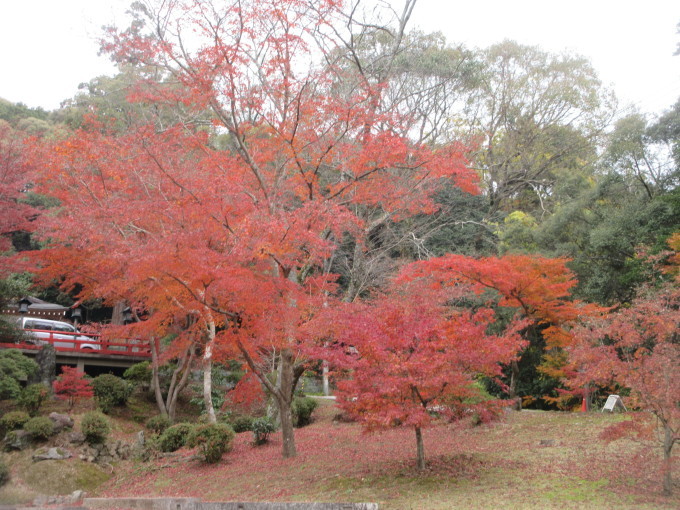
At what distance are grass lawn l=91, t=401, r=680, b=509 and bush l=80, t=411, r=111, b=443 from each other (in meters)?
1.03

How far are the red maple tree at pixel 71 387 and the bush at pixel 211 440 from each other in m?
6.95

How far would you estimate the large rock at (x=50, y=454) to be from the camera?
1494 centimetres

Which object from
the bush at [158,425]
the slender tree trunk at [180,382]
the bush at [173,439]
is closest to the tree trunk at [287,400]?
the bush at [173,439]

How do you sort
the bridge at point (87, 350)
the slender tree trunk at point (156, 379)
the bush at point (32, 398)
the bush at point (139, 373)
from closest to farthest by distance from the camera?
the bush at point (32, 398), the slender tree trunk at point (156, 379), the bridge at point (87, 350), the bush at point (139, 373)

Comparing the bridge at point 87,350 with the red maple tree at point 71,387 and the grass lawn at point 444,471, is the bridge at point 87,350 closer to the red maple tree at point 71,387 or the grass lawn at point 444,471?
the red maple tree at point 71,387

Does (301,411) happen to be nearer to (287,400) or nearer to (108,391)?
(287,400)

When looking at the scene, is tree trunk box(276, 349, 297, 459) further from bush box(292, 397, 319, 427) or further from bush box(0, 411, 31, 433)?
bush box(0, 411, 31, 433)

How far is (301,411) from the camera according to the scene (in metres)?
18.2

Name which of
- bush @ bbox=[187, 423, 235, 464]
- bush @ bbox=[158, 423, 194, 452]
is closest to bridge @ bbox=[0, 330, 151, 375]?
bush @ bbox=[158, 423, 194, 452]

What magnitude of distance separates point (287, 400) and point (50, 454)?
7.64 m

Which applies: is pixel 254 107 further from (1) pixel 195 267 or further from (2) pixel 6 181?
(2) pixel 6 181

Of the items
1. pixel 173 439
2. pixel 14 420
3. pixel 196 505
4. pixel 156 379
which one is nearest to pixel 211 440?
pixel 173 439

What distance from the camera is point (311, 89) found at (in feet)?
42.8

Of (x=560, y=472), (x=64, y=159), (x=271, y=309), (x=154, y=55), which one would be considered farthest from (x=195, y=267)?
(x=64, y=159)
